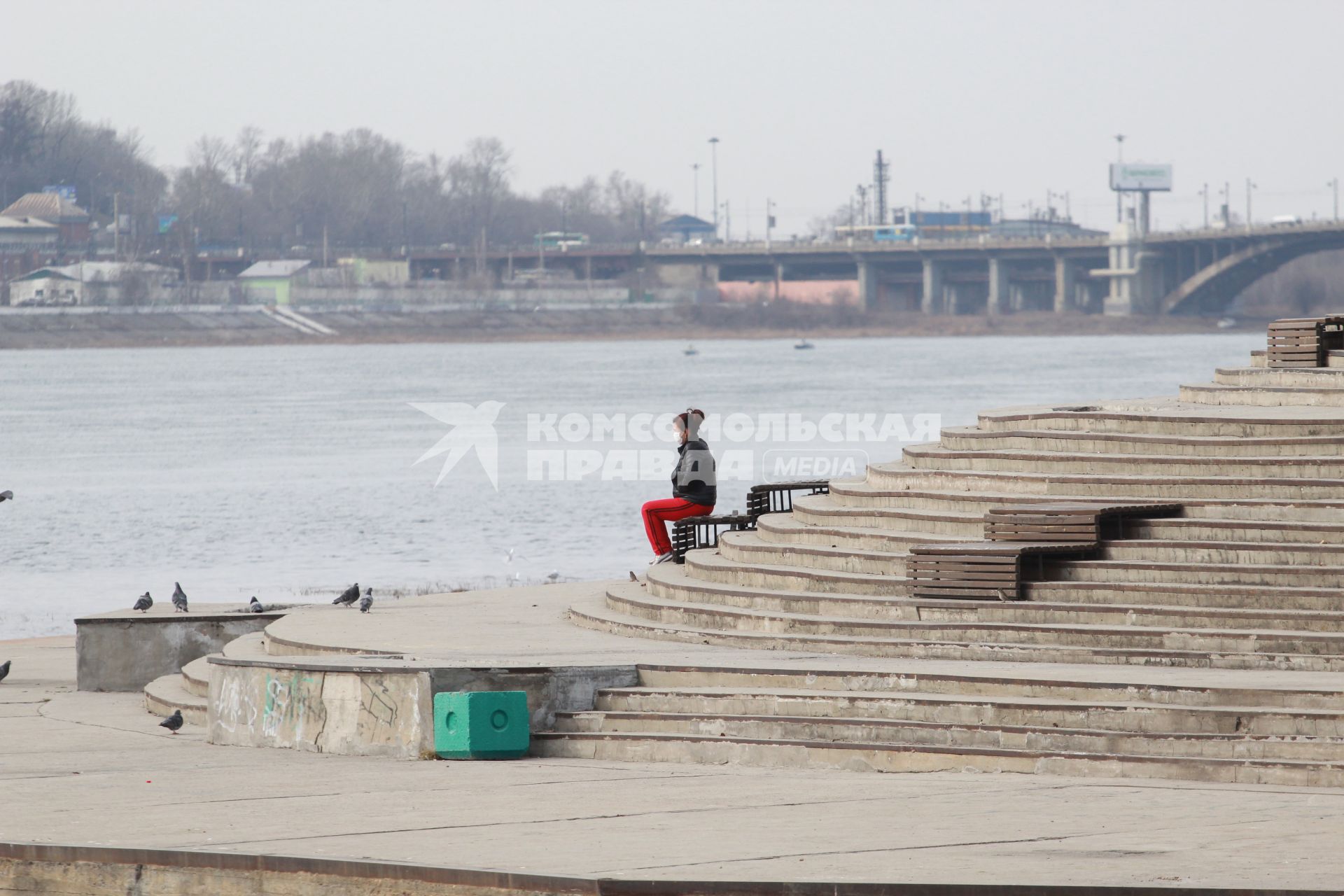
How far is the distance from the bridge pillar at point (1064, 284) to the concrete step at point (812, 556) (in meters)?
134

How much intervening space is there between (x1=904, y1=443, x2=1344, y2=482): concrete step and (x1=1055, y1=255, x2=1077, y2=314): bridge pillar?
5245 inches

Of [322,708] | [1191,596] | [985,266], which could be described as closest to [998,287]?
[985,266]

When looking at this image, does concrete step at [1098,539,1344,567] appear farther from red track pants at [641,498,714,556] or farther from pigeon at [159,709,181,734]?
pigeon at [159,709,181,734]

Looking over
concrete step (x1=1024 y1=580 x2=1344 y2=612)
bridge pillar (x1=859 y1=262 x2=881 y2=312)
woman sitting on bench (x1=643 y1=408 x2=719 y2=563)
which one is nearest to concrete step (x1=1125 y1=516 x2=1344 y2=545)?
concrete step (x1=1024 y1=580 x2=1344 y2=612)

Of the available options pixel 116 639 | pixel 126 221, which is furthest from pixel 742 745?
pixel 126 221

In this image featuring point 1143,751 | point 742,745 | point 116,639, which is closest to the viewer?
point 1143,751

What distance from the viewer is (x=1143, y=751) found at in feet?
33.5

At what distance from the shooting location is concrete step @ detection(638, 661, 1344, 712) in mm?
10328

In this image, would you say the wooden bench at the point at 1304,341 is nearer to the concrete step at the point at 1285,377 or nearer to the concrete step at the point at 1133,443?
the concrete step at the point at 1285,377

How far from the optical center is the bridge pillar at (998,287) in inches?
5817

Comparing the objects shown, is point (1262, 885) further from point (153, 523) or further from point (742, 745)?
point (153, 523)

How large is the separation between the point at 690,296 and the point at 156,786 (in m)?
155

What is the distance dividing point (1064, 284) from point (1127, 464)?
13633 centimetres

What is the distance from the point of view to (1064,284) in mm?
147375
